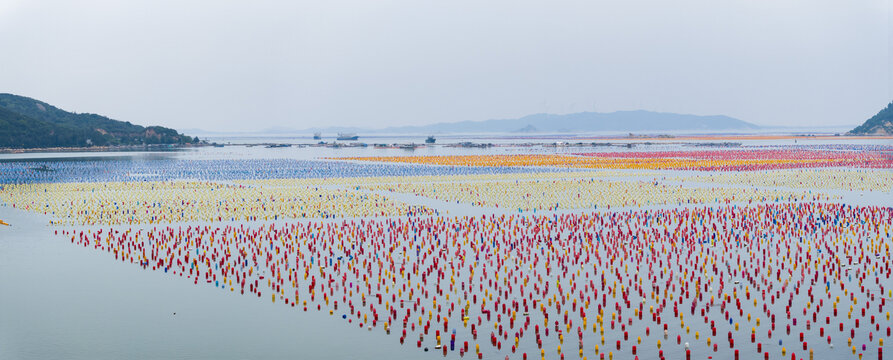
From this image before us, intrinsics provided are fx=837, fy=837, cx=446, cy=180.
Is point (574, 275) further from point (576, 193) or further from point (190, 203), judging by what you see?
point (190, 203)

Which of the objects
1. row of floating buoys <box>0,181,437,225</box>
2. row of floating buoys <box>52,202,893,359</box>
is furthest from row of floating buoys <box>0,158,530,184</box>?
row of floating buoys <box>52,202,893,359</box>

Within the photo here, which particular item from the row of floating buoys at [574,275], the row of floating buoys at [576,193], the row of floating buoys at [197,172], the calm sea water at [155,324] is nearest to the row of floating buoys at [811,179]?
the row of floating buoys at [576,193]

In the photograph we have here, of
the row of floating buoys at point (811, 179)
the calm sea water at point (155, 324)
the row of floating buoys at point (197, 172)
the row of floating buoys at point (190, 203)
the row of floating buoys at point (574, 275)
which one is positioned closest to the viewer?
the calm sea water at point (155, 324)

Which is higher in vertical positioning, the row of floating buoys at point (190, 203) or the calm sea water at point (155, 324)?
the row of floating buoys at point (190, 203)

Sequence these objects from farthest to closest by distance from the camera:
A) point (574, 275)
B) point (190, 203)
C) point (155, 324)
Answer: point (190, 203)
point (574, 275)
point (155, 324)

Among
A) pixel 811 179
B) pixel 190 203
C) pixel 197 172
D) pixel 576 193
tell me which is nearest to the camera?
pixel 190 203

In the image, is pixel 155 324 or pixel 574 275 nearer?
pixel 155 324

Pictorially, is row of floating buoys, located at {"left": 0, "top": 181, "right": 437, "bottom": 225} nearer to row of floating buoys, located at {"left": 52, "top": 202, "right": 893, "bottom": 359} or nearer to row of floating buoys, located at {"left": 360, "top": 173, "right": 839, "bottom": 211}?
row of floating buoys, located at {"left": 52, "top": 202, "right": 893, "bottom": 359}

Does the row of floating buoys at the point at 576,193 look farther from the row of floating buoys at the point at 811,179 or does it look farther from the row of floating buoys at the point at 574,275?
the row of floating buoys at the point at 574,275

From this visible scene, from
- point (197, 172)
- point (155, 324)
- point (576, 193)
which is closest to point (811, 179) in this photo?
point (576, 193)
